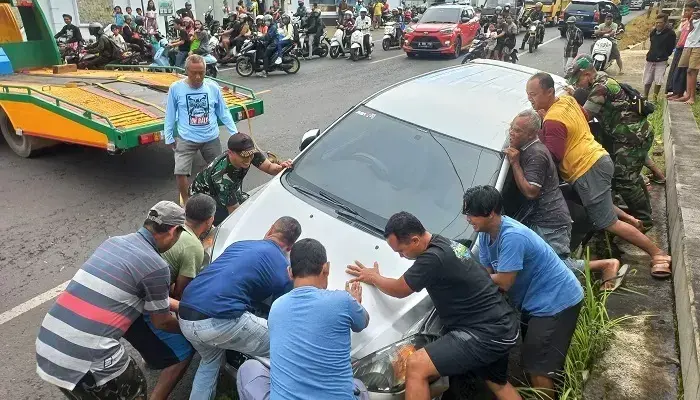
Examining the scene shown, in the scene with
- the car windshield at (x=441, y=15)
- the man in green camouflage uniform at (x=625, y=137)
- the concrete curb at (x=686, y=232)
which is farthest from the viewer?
the car windshield at (x=441, y=15)

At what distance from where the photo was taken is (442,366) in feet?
8.82

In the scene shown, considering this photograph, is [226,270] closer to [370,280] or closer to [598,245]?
[370,280]

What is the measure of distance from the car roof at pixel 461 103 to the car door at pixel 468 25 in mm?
13676

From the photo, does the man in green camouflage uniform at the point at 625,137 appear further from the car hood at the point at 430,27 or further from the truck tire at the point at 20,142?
the car hood at the point at 430,27

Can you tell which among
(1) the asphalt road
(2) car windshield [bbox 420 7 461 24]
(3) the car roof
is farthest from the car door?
(3) the car roof

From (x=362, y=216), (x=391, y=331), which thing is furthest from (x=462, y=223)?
(x=391, y=331)

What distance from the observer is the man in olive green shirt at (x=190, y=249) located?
3.18m

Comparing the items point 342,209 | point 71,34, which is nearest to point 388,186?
point 342,209

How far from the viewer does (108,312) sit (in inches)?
100

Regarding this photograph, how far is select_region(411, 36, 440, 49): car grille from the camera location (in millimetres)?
16916

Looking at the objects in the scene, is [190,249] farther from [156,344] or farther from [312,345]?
[312,345]

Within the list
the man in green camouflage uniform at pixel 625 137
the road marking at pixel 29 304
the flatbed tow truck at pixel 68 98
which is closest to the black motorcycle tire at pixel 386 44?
the flatbed tow truck at pixel 68 98

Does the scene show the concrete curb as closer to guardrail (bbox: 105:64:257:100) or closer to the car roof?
the car roof

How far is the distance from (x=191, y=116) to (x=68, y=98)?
2.21 m
